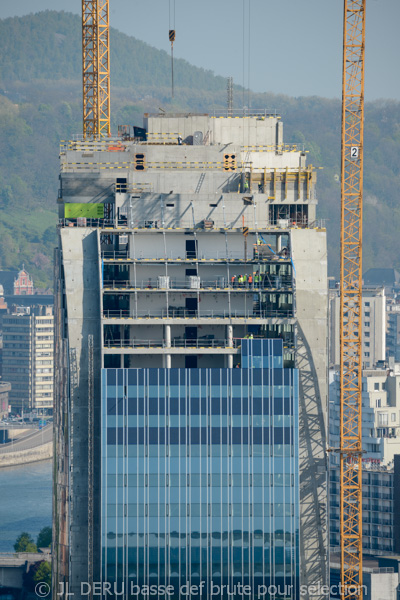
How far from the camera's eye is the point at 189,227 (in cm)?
19612

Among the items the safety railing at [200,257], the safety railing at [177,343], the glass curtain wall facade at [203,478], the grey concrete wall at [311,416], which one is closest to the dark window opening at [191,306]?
the safety railing at [177,343]

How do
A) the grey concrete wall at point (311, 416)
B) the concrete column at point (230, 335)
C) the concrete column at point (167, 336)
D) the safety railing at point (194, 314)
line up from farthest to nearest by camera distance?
the grey concrete wall at point (311, 416) → the safety railing at point (194, 314) → the concrete column at point (167, 336) → the concrete column at point (230, 335)

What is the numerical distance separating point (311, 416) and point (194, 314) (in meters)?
18.1

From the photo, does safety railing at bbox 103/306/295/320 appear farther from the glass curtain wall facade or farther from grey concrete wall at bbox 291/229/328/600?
the glass curtain wall facade

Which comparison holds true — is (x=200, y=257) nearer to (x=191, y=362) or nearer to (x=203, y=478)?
(x=191, y=362)

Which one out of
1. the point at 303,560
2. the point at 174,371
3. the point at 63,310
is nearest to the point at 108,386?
the point at 174,371

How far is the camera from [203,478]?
179 meters

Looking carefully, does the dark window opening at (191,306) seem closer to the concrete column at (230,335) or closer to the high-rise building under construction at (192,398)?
the high-rise building under construction at (192,398)

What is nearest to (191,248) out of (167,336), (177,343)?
(177,343)

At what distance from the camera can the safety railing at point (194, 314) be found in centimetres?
18850

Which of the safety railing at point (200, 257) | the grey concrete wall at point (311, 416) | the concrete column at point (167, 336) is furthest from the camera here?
the grey concrete wall at point (311, 416)

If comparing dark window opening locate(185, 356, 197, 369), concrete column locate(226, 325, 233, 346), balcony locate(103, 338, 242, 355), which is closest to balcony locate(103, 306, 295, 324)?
concrete column locate(226, 325, 233, 346)

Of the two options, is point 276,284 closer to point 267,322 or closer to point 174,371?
point 267,322

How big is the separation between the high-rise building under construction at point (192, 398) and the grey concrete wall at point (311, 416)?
18 cm
